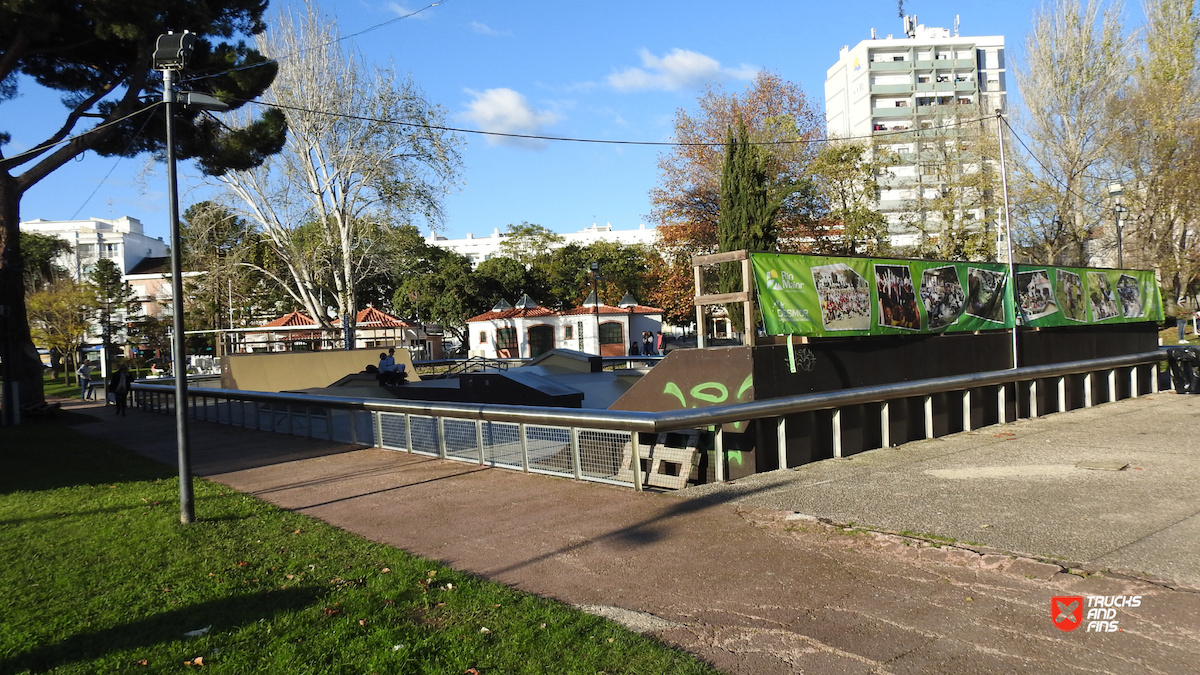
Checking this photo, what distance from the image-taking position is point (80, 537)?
6.98 meters

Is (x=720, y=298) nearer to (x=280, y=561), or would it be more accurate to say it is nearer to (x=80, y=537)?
(x=280, y=561)

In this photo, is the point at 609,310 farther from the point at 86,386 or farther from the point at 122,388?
the point at 122,388

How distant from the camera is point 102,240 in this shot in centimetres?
10931

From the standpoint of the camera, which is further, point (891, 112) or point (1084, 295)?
point (891, 112)

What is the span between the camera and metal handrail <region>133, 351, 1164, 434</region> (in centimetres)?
773

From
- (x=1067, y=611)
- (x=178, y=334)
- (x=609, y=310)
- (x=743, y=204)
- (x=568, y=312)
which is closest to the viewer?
(x=1067, y=611)

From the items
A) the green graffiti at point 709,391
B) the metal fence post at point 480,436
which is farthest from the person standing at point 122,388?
the green graffiti at point 709,391

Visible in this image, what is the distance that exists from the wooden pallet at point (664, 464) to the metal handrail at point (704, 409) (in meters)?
0.41

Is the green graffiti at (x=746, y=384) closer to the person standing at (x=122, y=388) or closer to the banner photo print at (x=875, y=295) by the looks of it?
the banner photo print at (x=875, y=295)

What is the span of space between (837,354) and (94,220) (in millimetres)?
135228

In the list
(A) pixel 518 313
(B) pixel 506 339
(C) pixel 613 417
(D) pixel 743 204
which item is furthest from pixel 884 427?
(B) pixel 506 339

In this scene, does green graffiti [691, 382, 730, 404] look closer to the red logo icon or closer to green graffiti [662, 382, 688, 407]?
green graffiti [662, 382, 688, 407]

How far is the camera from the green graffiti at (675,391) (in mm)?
9475

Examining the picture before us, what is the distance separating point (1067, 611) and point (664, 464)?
181 inches
